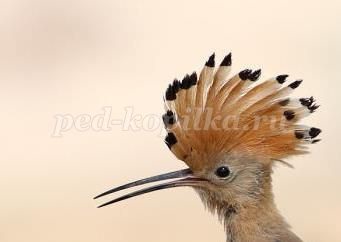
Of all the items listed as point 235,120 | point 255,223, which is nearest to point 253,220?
point 255,223

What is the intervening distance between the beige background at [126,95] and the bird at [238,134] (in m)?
0.71

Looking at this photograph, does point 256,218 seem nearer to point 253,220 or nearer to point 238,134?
point 253,220

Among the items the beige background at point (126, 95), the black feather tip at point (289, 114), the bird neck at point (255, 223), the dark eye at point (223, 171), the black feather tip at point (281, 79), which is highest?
the beige background at point (126, 95)

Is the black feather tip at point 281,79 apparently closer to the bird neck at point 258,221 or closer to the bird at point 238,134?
the bird at point 238,134

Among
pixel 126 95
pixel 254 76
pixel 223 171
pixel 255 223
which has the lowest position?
pixel 255 223

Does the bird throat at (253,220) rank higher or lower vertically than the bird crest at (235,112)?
lower

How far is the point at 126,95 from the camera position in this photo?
2.39 meters

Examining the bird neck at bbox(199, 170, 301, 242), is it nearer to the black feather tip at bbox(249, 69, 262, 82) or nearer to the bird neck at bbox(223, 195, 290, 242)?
the bird neck at bbox(223, 195, 290, 242)

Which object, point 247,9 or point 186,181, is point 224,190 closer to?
point 186,181

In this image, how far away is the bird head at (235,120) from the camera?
155 cm

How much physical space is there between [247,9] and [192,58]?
0.82 ft

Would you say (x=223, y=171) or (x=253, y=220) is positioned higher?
(x=223, y=171)

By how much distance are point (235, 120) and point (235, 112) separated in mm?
18

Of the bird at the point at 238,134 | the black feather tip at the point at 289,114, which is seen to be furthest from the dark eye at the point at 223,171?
the black feather tip at the point at 289,114
